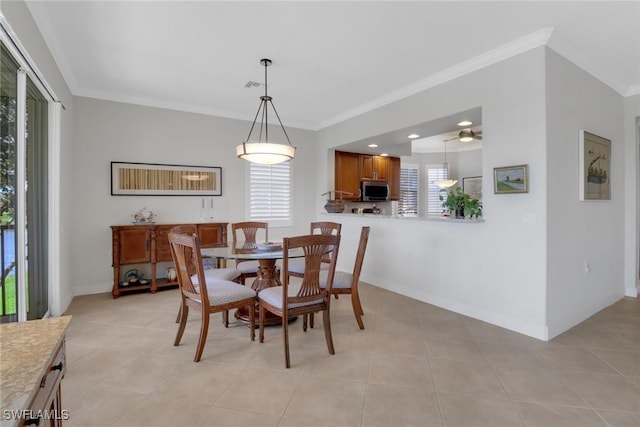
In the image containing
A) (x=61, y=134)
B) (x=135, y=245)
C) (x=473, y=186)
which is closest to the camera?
(x=61, y=134)

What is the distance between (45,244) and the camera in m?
3.17

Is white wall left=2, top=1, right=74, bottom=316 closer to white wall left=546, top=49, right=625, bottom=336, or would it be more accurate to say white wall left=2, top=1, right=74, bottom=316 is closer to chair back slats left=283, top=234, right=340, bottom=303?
chair back slats left=283, top=234, right=340, bottom=303

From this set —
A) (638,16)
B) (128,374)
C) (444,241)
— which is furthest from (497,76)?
(128,374)

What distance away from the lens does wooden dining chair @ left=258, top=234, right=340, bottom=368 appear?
2381 millimetres

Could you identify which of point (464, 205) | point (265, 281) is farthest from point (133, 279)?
point (464, 205)

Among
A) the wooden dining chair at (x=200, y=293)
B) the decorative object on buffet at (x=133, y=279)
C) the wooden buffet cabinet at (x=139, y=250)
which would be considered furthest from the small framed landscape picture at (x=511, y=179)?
the decorative object on buffet at (x=133, y=279)

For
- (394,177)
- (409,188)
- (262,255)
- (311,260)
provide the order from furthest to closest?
(409,188) < (394,177) < (262,255) < (311,260)

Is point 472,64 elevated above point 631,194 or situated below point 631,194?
above

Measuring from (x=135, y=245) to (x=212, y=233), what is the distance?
97 cm

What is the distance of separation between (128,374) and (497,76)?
4.02 metres

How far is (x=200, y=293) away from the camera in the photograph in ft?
8.14

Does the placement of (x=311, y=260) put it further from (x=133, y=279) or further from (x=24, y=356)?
(x=133, y=279)

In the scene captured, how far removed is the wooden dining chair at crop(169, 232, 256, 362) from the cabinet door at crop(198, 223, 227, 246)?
1854mm

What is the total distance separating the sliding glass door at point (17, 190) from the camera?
85.0 inches
